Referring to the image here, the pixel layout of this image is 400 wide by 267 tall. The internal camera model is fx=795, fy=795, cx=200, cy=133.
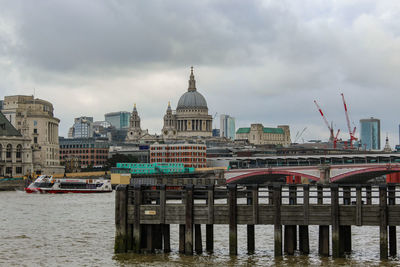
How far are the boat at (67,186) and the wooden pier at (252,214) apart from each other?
260 ft

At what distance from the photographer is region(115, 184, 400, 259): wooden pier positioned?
31.0 metres

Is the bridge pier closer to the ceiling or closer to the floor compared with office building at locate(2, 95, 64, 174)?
closer to the floor

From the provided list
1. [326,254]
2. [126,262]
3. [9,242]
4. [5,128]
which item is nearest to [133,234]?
[126,262]

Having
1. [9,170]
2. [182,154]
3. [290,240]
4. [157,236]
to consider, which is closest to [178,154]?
[182,154]

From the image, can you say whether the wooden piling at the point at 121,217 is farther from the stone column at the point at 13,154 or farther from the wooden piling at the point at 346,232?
the stone column at the point at 13,154

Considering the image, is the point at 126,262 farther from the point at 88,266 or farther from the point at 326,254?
the point at 326,254

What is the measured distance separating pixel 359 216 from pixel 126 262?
961cm

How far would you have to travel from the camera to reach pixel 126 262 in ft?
107

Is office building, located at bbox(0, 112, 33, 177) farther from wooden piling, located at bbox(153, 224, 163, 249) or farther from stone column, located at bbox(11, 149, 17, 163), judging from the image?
wooden piling, located at bbox(153, 224, 163, 249)

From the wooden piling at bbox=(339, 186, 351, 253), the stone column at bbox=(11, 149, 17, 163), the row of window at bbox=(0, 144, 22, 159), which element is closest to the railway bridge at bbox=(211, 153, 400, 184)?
the row of window at bbox=(0, 144, 22, 159)

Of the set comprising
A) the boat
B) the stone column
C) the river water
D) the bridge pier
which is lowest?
the river water

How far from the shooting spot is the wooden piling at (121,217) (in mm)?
32469

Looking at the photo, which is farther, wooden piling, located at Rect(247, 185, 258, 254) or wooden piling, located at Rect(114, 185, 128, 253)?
wooden piling, located at Rect(114, 185, 128, 253)

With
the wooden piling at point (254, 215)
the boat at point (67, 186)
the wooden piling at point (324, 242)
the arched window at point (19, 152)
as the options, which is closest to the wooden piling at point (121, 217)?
the wooden piling at point (254, 215)
